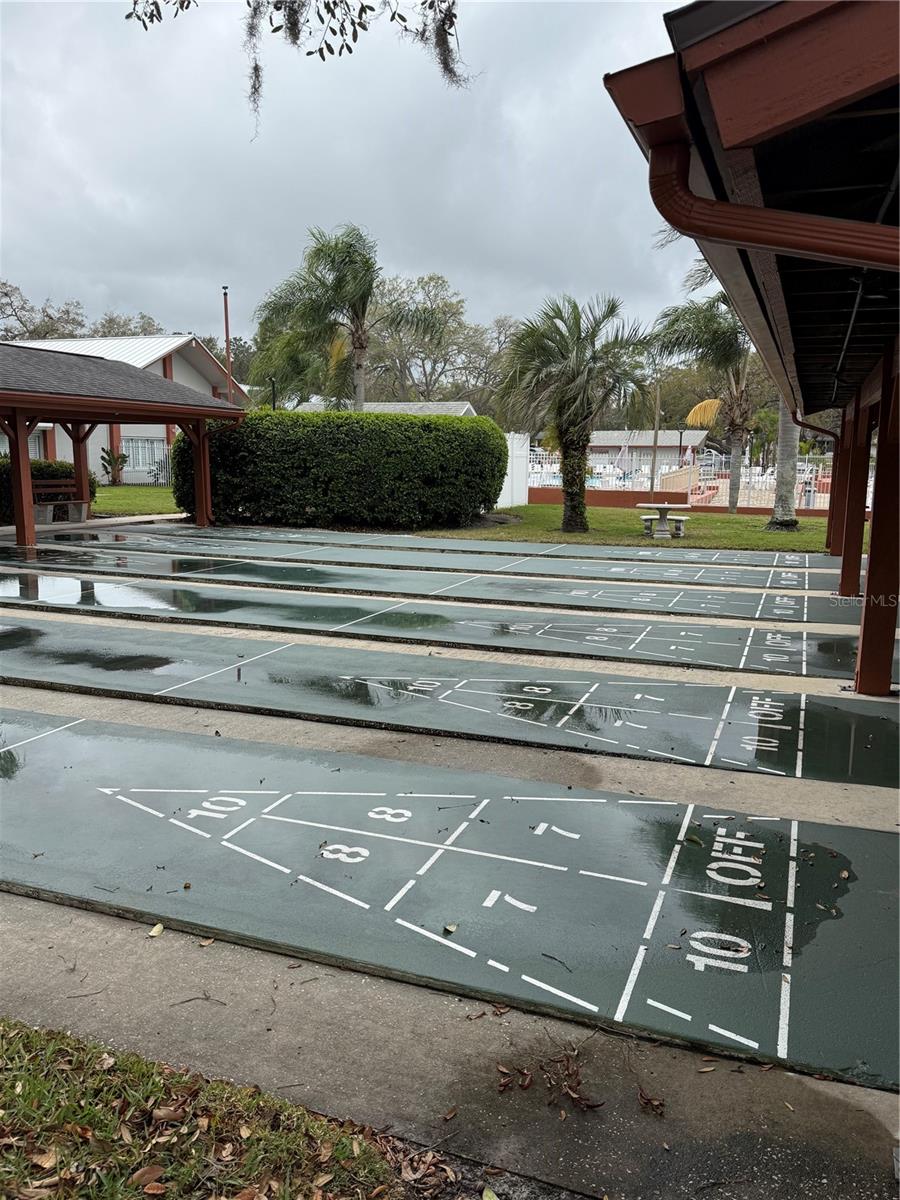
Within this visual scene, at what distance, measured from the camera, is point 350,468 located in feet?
66.6

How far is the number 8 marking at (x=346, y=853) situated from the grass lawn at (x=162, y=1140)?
1.57m

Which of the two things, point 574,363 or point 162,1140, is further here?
point 574,363

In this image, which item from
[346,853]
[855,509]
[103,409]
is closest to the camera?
[346,853]

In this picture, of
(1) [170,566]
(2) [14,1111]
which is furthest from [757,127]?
(1) [170,566]

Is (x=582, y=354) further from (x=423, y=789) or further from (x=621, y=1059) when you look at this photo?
(x=621, y=1059)

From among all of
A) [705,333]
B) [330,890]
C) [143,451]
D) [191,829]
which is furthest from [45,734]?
[143,451]

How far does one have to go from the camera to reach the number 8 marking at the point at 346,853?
14.1ft

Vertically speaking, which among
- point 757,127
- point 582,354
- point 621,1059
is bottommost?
point 621,1059

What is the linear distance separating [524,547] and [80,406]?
887 centimetres

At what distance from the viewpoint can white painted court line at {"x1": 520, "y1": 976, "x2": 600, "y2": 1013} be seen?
10.4 ft

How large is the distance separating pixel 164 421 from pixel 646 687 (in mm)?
15701

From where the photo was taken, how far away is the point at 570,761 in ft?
18.7

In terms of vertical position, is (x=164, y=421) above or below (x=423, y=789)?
above

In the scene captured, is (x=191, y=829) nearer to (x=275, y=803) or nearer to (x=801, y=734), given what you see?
(x=275, y=803)
